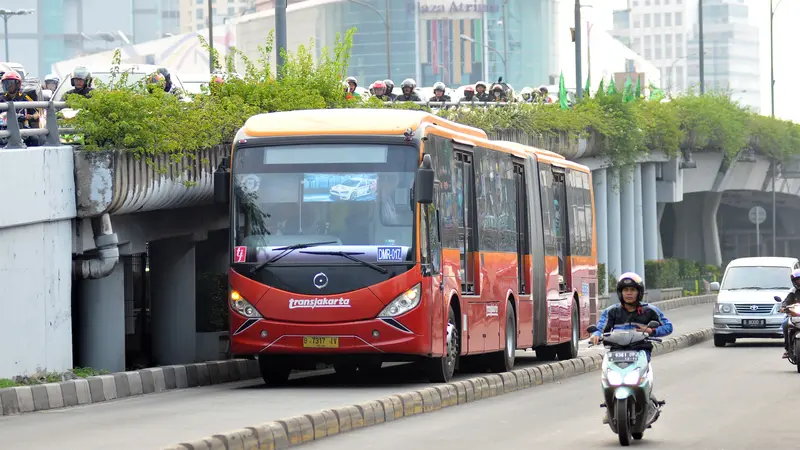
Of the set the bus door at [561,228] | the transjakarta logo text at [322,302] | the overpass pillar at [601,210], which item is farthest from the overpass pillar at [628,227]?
the transjakarta logo text at [322,302]

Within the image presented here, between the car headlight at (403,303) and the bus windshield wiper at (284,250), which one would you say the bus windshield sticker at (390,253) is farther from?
the bus windshield wiper at (284,250)

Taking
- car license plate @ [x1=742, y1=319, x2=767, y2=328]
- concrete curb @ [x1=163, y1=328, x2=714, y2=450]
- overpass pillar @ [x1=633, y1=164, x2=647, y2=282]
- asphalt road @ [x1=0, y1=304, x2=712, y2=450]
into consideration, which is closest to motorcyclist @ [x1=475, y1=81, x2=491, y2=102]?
car license plate @ [x1=742, y1=319, x2=767, y2=328]

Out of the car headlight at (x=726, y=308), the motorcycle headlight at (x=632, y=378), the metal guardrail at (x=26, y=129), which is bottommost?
the car headlight at (x=726, y=308)

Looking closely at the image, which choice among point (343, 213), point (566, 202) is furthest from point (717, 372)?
point (343, 213)

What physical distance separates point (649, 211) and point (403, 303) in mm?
43759

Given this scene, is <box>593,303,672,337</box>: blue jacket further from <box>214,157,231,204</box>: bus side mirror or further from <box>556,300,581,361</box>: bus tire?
<box>556,300,581,361</box>: bus tire

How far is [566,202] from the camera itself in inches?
1102

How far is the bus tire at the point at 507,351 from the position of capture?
22375 millimetres

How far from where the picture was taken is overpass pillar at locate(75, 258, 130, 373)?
21.0 m

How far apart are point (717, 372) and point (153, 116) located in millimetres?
8943

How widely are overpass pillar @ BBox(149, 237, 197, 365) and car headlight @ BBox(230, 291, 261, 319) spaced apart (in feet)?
23.9

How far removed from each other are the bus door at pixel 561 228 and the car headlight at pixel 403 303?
28.3 ft

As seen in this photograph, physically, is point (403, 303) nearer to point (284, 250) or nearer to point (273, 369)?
point (284, 250)

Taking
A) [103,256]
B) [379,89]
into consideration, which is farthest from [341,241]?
[379,89]
